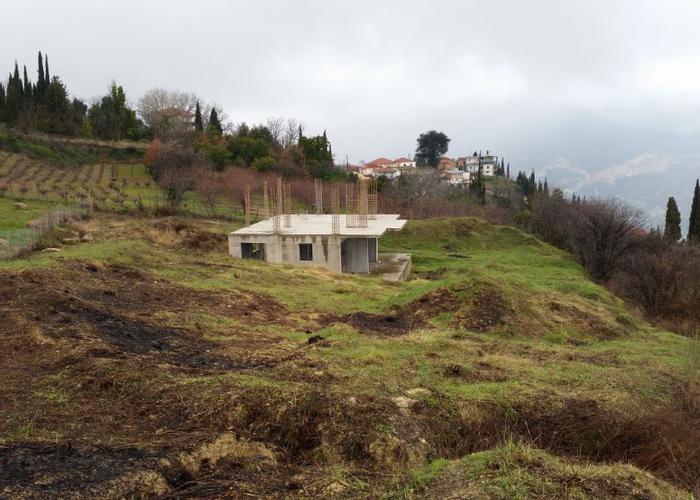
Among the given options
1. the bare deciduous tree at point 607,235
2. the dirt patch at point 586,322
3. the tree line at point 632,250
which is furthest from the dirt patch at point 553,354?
the bare deciduous tree at point 607,235

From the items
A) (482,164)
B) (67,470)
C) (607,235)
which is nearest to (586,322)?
(67,470)

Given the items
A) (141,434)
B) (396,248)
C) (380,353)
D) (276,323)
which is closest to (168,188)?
(396,248)

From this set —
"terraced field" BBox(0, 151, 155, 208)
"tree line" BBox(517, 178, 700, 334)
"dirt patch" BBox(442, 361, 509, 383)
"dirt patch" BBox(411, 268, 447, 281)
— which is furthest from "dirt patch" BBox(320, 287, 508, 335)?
"terraced field" BBox(0, 151, 155, 208)

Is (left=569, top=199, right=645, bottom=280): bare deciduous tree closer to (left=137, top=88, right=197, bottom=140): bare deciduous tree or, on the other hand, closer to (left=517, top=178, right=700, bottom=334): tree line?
(left=517, top=178, right=700, bottom=334): tree line

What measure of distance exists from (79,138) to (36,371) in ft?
186

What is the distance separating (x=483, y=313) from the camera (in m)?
15.3

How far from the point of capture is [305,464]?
6301 millimetres

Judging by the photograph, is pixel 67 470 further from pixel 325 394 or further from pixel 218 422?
pixel 325 394

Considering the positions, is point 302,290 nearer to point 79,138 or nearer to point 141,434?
point 141,434

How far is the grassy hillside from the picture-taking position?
17.8ft

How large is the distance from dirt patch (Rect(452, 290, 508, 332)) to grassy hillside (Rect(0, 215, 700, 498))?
7 cm

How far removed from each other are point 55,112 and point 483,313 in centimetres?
5734

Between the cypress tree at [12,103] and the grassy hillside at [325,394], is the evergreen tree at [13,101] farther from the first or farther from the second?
the grassy hillside at [325,394]

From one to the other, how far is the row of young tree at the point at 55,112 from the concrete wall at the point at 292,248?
38250 millimetres
